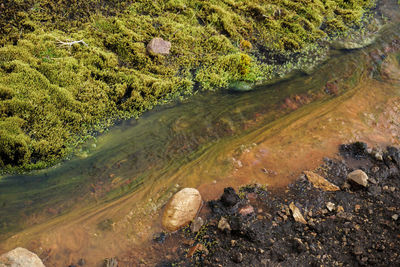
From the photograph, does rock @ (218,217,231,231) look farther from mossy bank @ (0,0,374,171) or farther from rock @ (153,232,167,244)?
mossy bank @ (0,0,374,171)

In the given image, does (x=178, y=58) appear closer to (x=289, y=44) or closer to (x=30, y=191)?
(x=289, y=44)

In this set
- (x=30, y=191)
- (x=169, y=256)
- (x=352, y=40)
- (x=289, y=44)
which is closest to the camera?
Result: (x=169, y=256)

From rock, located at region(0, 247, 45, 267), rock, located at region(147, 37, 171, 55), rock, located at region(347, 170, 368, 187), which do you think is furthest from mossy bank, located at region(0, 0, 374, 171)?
rock, located at region(347, 170, 368, 187)

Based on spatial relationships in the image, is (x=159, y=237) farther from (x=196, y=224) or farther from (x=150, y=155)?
(x=150, y=155)

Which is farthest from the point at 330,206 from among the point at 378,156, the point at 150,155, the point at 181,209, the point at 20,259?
the point at 20,259

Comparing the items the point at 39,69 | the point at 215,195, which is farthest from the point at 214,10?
the point at 215,195

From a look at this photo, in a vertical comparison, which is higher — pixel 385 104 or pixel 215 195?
pixel 385 104
